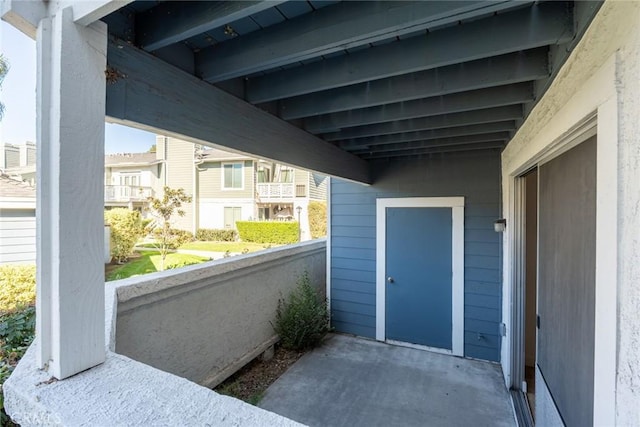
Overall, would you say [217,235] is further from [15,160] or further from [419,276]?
[15,160]

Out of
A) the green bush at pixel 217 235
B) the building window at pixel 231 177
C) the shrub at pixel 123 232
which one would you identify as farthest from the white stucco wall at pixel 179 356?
the building window at pixel 231 177

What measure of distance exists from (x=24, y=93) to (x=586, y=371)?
7.96 feet

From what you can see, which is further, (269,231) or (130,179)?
(130,179)

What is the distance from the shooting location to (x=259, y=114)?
2.10 m

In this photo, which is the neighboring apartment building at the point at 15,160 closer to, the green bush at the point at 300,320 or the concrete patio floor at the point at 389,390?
the concrete patio floor at the point at 389,390

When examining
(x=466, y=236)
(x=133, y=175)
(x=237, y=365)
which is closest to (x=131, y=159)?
(x=133, y=175)

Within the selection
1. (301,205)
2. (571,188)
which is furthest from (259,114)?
(301,205)

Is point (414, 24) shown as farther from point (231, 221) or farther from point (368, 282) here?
point (231, 221)

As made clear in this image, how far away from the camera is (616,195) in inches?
35.7

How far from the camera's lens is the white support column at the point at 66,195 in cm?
88

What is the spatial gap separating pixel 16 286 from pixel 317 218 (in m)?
10.2

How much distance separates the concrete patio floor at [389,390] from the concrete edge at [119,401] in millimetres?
2230

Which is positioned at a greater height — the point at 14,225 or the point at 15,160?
the point at 15,160

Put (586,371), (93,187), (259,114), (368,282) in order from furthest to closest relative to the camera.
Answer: (368,282) → (259,114) → (586,371) → (93,187)
